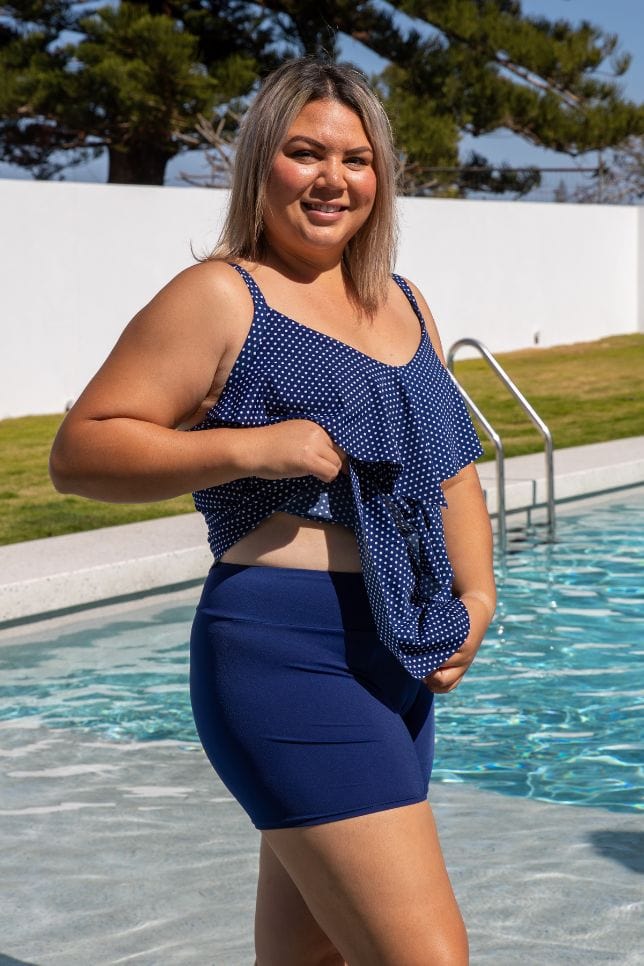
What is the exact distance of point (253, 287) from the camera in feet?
6.71

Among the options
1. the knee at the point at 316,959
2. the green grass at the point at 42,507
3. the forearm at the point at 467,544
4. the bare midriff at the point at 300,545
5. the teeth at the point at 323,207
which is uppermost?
the teeth at the point at 323,207

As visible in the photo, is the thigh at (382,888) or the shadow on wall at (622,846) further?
the shadow on wall at (622,846)

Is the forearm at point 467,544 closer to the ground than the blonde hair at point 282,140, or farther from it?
closer to the ground

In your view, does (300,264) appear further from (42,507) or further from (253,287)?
(42,507)

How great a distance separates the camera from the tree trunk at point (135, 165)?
19.7 metres

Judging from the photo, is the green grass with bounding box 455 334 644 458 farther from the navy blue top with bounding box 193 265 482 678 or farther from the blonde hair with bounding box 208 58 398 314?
the navy blue top with bounding box 193 265 482 678

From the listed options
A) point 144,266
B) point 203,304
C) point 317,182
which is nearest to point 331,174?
point 317,182

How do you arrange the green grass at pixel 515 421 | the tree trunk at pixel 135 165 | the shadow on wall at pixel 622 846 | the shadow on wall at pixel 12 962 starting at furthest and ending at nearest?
the tree trunk at pixel 135 165, the green grass at pixel 515 421, the shadow on wall at pixel 622 846, the shadow on wall at pixel 12 962

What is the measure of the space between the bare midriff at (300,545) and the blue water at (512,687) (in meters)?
2.50

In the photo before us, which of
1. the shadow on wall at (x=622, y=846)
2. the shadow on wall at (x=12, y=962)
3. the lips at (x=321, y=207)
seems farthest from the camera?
the shadow on wall at (x=622, y=846)

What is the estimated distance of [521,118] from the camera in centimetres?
2064

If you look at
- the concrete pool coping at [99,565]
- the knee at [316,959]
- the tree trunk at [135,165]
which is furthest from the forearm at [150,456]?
the tree trunk at [135,165]

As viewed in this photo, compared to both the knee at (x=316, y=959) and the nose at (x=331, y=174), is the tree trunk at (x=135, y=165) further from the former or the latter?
the knee at (x=316, y=959)

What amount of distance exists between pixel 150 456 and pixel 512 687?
3.86 metres
